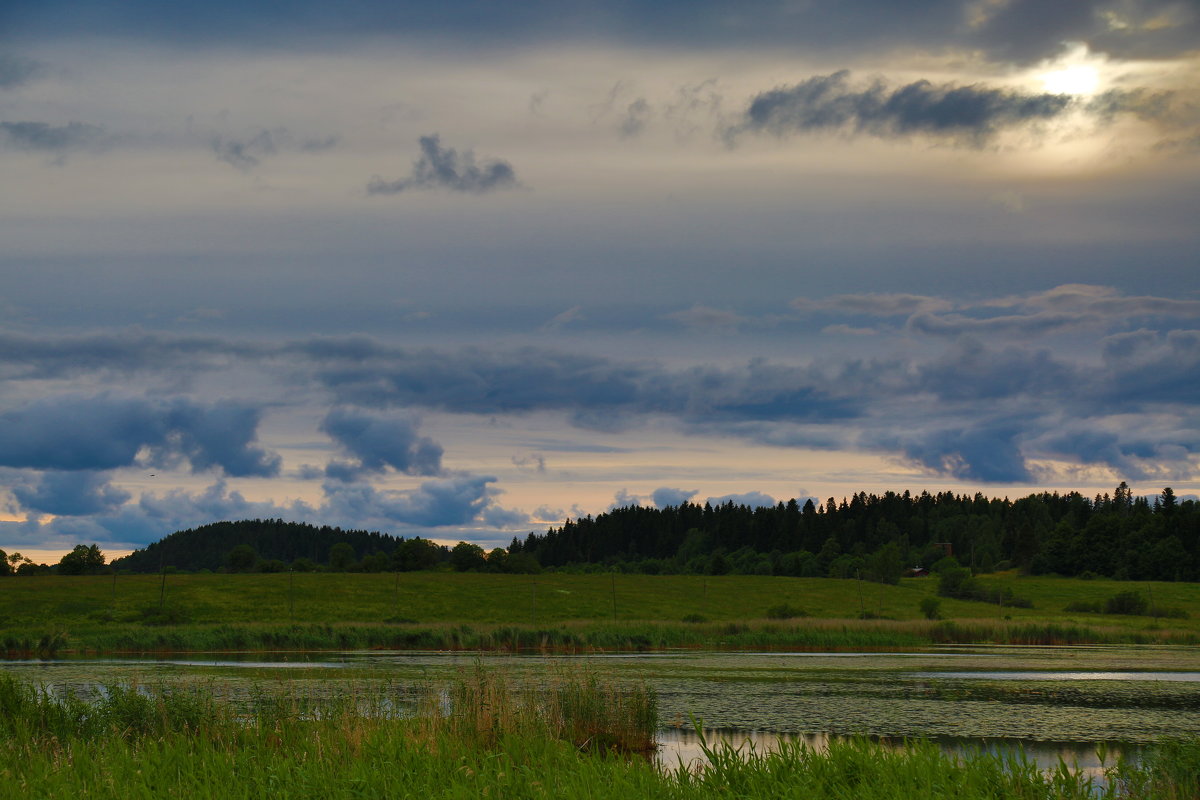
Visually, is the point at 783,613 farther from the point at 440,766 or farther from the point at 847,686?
the point at 440,766

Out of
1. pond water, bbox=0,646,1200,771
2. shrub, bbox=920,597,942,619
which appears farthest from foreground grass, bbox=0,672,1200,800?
shrub, bbox=920,597,942,619

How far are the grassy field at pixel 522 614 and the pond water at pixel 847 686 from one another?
6846 millimetres

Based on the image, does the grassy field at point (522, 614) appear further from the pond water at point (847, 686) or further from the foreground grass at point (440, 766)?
the foreground grass at point (440, 766)

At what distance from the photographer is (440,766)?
14.5 metres

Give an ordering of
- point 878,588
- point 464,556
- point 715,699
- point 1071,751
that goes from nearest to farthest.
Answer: point 1071,751, point 715,699, point 878,588, point 464,556

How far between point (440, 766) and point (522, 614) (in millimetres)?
73630

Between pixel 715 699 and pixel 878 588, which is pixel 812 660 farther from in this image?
pixel 878 588

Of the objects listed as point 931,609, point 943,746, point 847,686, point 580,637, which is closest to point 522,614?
point 580,637

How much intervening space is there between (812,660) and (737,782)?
3948cm

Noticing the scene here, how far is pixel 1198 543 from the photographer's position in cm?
15475

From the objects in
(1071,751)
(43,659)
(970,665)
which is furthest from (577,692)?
(43,659)

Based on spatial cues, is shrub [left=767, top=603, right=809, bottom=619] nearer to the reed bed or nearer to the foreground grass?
the reed bed

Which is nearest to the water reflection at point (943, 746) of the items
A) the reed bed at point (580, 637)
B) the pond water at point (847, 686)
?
the pond water at point (847, 686)

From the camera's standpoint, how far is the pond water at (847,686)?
24.6m
